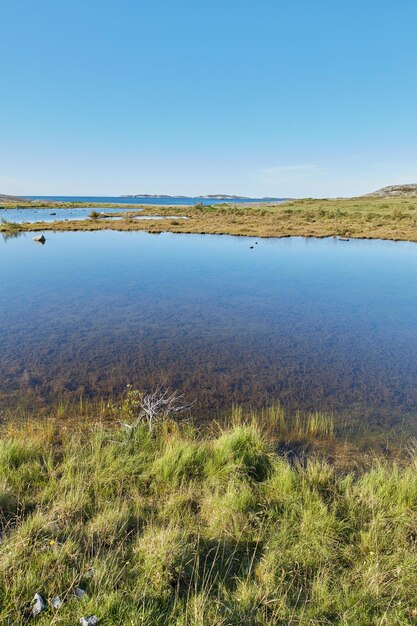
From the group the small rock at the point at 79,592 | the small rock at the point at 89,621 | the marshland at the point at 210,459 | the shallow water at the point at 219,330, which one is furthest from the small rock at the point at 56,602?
the shallow water at the point at 219,330

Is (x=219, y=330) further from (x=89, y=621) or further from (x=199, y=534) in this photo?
(x=89, y=621)

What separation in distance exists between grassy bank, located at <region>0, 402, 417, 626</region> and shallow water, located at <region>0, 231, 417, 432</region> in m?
3.53

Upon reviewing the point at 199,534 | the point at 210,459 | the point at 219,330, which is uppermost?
the point at 199,534

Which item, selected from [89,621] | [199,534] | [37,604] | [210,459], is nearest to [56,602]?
[37,604]

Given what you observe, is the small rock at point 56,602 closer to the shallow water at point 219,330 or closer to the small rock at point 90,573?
the small rock at point 90,573

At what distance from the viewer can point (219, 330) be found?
53.4 feet

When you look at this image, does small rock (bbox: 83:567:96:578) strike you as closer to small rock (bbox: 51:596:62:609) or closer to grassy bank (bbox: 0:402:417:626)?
grassy bank (bbox: 0:402:417:626)

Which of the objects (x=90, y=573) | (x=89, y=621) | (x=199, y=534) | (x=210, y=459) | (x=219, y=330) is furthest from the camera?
(x=219, y=330)

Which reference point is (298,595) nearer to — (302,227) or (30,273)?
(30,273)

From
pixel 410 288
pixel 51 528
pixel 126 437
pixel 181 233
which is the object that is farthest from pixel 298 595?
pixel 181 233

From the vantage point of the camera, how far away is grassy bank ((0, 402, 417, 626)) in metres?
3.54

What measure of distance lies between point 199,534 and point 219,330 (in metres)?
12.0

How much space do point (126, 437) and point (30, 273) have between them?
2532cm

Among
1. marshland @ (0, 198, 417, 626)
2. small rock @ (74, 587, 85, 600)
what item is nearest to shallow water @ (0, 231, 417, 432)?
marshland @ (0, 198, 417, 626)
